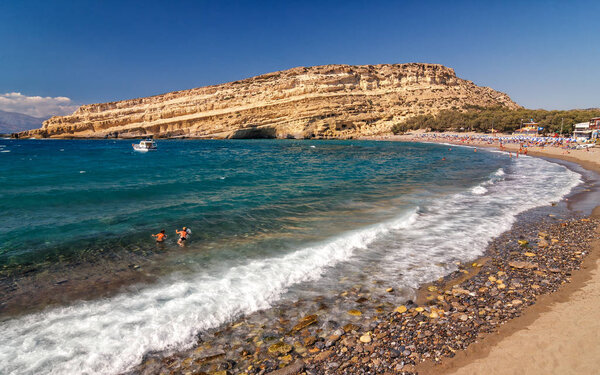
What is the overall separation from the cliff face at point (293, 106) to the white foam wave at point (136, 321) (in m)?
87.2

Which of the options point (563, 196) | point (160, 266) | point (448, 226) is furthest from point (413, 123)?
point (160, 266)

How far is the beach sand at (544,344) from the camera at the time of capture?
3.71 metres

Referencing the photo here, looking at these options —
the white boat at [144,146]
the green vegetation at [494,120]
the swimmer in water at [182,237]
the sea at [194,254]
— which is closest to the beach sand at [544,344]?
the sea at [194,254]

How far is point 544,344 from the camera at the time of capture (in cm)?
410

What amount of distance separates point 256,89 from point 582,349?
108m

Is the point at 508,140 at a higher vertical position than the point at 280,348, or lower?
higher

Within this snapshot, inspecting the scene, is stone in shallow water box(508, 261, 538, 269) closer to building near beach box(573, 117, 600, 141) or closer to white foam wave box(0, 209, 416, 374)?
white foam wave box(0, 209, 416, 374)

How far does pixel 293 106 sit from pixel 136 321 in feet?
305

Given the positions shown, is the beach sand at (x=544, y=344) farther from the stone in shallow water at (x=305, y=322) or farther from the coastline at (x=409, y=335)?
the stone in shallow water at (x=305, y=322)

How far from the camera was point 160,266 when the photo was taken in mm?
7797

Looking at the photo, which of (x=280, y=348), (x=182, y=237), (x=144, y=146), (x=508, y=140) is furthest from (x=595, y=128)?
(x=144, y=146)

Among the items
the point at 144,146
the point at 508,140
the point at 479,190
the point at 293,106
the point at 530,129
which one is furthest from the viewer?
the point at 293,106

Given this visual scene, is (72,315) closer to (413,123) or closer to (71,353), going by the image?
(71,353)

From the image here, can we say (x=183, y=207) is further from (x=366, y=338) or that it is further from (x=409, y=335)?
(x=409, y=335)
